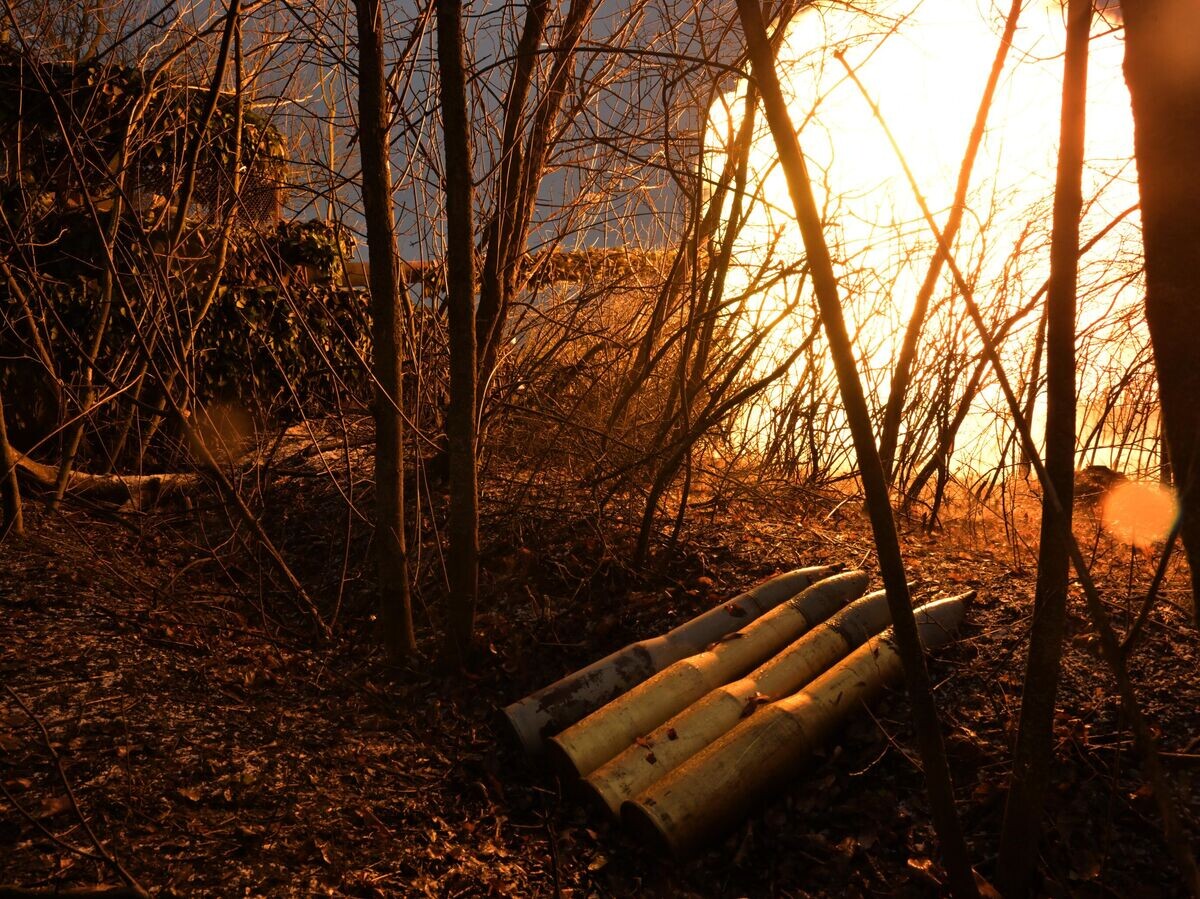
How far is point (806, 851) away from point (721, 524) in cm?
269

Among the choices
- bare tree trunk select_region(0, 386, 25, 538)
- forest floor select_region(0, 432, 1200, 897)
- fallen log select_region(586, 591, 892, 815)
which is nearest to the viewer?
forest floor select_region(0, 432, 1200, 897)

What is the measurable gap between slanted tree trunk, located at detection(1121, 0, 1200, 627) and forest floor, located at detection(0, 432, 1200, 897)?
98cm

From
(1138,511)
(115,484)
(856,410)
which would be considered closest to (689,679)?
(856,410)

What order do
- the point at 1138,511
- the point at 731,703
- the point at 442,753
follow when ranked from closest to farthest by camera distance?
the point at 731,703 → the point at 442,753 → the point at 1138,511

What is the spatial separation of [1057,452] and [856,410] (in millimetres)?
497

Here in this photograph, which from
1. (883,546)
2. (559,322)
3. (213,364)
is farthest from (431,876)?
(213,364)

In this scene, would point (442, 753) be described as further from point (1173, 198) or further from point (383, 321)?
point (1173, 198)

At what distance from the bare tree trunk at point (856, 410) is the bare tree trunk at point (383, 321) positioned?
1.77 metres

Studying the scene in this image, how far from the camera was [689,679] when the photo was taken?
140 inches

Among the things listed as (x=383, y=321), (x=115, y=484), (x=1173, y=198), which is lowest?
(x=115, y=484)

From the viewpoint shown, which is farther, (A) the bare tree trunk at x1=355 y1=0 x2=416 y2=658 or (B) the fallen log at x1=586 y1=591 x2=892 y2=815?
(A) the bare tree trunk at x1=355 y1=0 x2=416 y2=658

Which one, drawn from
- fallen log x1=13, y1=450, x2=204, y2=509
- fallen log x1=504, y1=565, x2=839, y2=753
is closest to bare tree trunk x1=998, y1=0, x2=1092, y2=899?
fallen log x1=504, y1=565, x2=839, y2=753

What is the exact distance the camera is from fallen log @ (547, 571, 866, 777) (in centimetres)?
327

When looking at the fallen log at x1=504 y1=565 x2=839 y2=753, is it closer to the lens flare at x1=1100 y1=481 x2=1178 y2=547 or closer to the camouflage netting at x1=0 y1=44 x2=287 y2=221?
→ the lens flare at x1=1100 y1=481 x2=1178 y2=547
